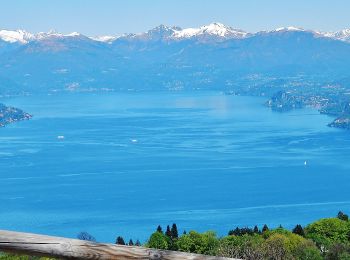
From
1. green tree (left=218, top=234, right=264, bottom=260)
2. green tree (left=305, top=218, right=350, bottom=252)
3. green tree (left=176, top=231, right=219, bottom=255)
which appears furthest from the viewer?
green tree (left=305, top=218, right=350, bottom=252)

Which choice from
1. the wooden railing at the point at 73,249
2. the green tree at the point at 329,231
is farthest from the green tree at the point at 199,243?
the wooden railing at the point at 73,249

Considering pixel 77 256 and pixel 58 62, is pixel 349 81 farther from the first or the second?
pixel 77 256

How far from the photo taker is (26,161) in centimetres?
4841

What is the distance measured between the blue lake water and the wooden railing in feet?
91.0

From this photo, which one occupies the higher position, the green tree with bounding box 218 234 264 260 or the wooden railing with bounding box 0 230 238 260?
the wooden railing with bounding box 0 230 238 260

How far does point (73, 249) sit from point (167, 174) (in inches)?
1677

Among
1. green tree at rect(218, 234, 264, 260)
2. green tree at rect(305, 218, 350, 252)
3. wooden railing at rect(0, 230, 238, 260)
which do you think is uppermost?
wooden railing at rect(0, 230, 238, 260)

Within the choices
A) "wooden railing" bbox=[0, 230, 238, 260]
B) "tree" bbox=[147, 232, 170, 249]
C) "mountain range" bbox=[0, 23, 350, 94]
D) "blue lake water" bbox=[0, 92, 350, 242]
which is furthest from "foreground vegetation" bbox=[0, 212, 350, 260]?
"mountain range" bbox=[0, 23, 350, 94]

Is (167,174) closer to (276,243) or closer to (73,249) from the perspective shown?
(276,243)

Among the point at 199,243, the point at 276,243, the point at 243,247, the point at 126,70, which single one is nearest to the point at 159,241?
the point at 199,243

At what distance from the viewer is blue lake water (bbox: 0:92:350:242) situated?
33031mm

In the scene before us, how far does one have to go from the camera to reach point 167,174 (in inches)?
1735

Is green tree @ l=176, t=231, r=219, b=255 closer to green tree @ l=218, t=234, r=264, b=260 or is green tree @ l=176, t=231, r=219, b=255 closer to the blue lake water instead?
green tree @ l=218, t=234, r=264, b=260

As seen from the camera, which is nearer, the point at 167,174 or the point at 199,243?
the point at 199,243
